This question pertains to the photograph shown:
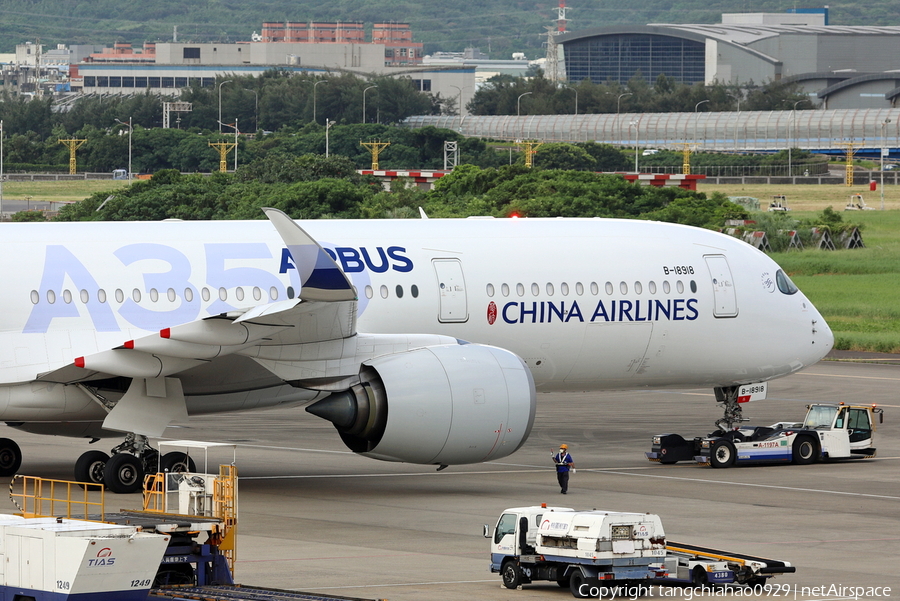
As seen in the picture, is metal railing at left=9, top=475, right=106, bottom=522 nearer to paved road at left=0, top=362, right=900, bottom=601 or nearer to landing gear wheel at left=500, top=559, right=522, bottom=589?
paved road at left=0, top=362, right=900, bottom=601

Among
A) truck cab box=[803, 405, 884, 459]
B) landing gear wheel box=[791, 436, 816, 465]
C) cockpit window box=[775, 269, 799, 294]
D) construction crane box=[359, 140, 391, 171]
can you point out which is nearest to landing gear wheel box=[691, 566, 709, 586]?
landing gear wheel box=[791, 436, 816, 465]

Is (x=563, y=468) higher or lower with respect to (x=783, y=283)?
lower

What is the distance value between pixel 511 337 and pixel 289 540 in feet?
25.7

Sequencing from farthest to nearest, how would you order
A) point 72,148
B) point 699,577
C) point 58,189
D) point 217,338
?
1. point 72,148
2. point 58,189
3. point 217,338
4. point 699,577

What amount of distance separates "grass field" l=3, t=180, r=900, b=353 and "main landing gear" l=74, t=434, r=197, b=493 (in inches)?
1309

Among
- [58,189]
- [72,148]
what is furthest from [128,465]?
[72,148]

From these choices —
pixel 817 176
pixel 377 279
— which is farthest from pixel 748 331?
pixel 817 176

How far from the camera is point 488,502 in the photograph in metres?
23.3

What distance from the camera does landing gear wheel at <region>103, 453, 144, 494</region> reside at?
22.8 m

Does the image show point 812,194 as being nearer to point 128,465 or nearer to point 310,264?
point 128,465

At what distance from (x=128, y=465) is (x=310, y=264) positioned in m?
5.01

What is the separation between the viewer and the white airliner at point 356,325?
73.6ft

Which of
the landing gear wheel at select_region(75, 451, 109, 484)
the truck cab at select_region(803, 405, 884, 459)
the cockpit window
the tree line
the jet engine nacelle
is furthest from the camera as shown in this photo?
the tree line

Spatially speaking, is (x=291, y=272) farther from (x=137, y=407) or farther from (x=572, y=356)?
(x=572, y=356)
